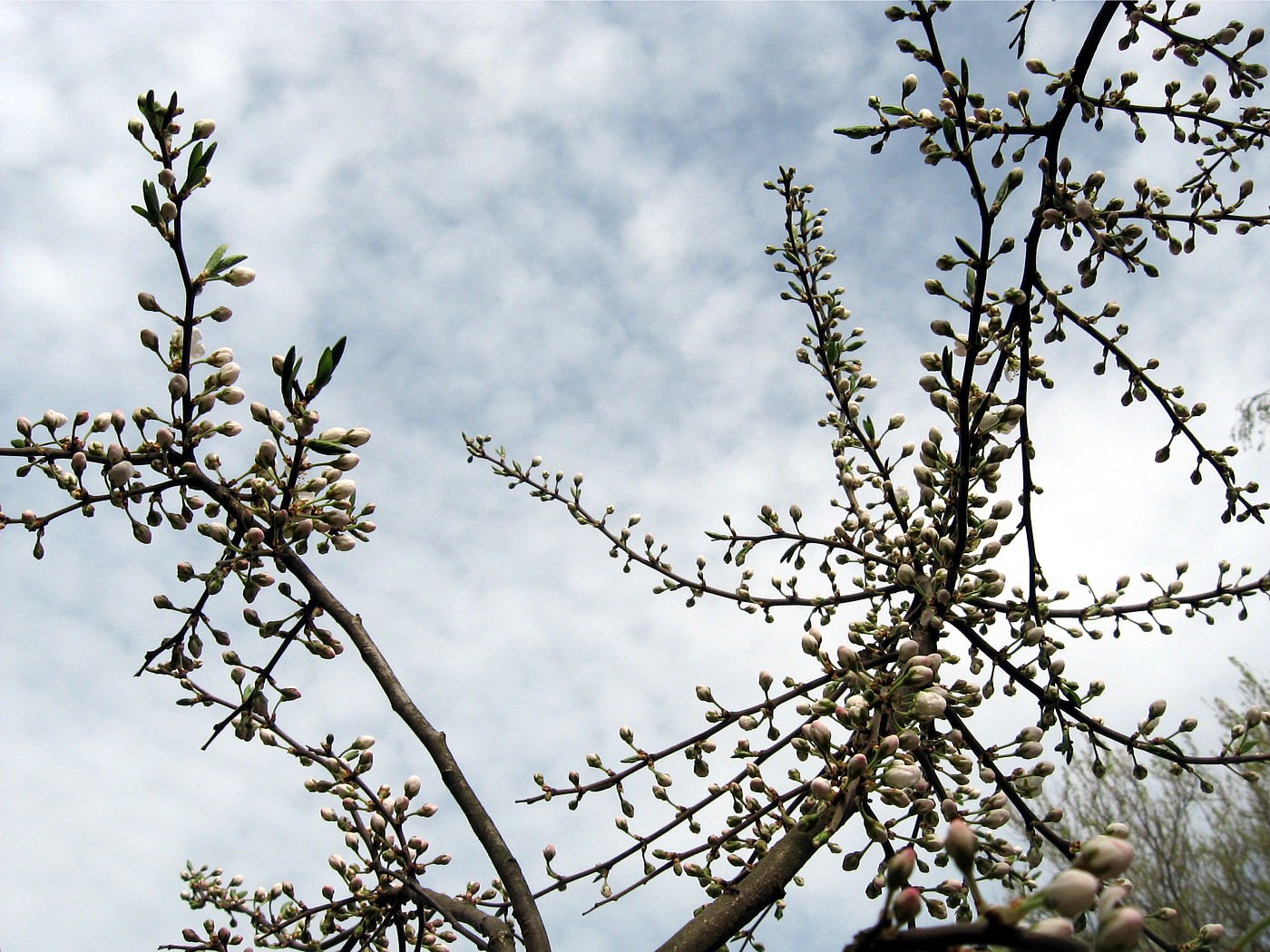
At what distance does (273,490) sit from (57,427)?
1.60 ft

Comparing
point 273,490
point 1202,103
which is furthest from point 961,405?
point 273,490

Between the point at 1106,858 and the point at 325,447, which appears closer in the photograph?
the point at 1106,858

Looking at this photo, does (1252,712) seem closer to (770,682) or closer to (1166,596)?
(1166,596)

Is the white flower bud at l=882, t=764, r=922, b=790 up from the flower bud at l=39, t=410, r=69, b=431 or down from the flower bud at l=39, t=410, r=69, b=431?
down

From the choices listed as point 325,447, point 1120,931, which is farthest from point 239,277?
point 1120,931

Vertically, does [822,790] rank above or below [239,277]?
below

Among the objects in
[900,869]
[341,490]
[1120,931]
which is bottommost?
[1120,931]

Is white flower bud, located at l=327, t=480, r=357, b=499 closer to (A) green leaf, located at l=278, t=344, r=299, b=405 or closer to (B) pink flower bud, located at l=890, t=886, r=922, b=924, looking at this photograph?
(A) green leaf, located at l=278, t=344, r=299, b=405

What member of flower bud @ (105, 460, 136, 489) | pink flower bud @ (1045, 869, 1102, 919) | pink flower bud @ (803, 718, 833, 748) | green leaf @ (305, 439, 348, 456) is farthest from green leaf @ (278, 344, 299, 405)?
pink flower bud @ (1045, 869, 1102, 919)

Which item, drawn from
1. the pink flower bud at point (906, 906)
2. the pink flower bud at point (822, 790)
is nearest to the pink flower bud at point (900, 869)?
the pink flower bud at point (906, 906)

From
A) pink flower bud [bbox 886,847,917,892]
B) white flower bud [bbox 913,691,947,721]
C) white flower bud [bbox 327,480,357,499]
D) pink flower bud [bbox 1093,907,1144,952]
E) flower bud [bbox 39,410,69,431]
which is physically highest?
flower bud [bbox 39,410,69,431]

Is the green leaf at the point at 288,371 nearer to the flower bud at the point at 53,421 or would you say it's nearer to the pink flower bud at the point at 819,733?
the flower bud at the point at 53,421

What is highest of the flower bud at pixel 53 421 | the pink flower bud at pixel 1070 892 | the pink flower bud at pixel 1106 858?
the flower bud at pixel 53 421

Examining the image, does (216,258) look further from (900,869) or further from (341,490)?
(900,869)
